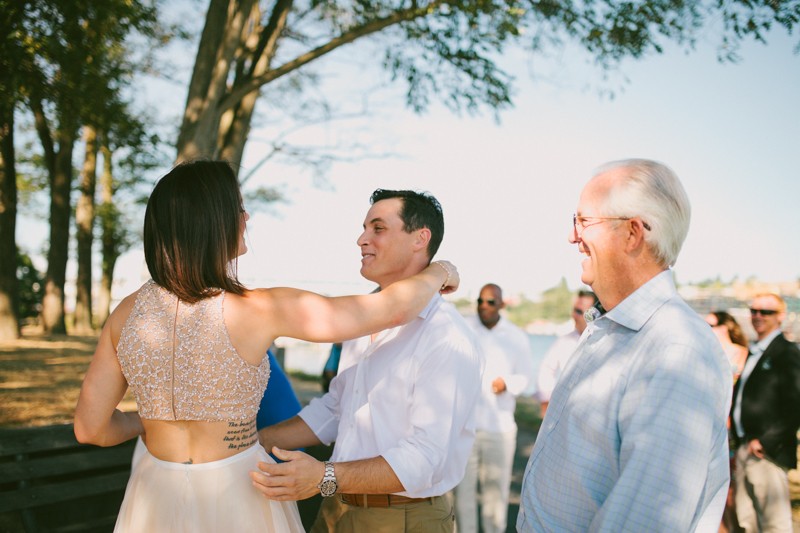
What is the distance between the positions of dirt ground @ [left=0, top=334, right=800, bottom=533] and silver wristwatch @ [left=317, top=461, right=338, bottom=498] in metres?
4.48

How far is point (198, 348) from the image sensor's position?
6.84 feet

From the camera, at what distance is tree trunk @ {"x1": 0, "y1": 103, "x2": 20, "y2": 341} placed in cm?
1268

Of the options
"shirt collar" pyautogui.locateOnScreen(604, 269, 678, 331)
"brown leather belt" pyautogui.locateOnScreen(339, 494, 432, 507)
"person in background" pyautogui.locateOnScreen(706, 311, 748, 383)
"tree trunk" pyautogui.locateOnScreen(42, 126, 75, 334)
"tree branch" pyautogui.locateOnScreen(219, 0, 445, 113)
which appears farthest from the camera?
"tree trunk" pyautogui.locateOnScreen(42, 126, 75, 334)

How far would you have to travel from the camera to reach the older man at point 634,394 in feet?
5.02

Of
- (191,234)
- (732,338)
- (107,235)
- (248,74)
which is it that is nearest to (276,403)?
(191,234)

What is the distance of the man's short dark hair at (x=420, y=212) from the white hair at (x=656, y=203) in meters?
1.36

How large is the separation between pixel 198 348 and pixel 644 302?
4.73ft

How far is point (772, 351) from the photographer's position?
220 inches

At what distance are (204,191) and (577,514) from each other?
1578mm

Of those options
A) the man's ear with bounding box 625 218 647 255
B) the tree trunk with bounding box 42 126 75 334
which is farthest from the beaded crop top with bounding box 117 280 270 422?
the tree trunk with bounding box 42 126 75 334

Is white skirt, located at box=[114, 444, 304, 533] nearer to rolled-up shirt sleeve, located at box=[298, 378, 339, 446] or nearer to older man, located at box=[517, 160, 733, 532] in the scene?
rolled-up shirt sleeve, located at box=[298, 378, 339, 446]

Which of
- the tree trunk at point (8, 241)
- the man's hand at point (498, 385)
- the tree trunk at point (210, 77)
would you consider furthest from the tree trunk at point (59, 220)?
the man's hand at point (498, 385)

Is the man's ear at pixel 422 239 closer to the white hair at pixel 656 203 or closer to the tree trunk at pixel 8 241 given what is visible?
the white hair at pixel 656 203

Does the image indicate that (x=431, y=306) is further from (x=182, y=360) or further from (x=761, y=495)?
(x=761, y=495)
